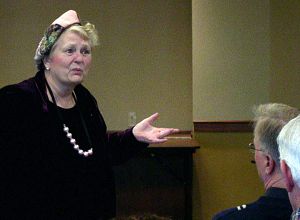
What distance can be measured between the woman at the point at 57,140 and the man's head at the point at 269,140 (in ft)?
2.10

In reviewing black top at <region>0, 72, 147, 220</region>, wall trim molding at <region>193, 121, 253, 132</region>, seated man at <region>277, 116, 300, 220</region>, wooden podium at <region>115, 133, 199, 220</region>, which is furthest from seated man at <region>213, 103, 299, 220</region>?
wooden podium at <region>115, 133, 199, 220</region>

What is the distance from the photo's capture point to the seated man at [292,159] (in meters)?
0.89

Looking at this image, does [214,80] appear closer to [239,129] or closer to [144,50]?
[239,129]

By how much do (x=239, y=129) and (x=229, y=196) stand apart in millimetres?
515

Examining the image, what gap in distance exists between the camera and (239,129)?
3301mm

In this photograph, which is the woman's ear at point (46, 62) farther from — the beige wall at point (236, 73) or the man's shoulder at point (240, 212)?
the beige wall at point (236, 73)

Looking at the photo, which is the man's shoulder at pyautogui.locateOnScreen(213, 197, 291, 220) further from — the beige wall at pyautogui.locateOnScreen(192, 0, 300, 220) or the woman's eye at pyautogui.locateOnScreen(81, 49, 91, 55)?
the beige wall at pyautogui.locateOnScreen(192, 0, 300, 220)

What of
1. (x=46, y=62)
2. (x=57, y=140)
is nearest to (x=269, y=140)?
A: (x=57, y=140)

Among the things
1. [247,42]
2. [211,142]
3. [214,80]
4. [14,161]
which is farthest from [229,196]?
[14,161]

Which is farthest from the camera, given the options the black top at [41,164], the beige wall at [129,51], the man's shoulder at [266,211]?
the beige wall at [129,51]

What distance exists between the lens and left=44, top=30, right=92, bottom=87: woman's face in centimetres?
176

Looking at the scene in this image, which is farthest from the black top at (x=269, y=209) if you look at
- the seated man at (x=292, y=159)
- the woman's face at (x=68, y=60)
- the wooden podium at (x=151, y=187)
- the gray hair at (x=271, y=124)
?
the wooden podium at (x=151, y=187)

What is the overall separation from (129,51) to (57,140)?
214cm

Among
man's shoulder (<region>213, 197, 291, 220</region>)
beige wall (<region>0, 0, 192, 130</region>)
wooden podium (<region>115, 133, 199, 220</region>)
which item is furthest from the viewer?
beige wall (<region>0, 0, 192, 130</region>)
